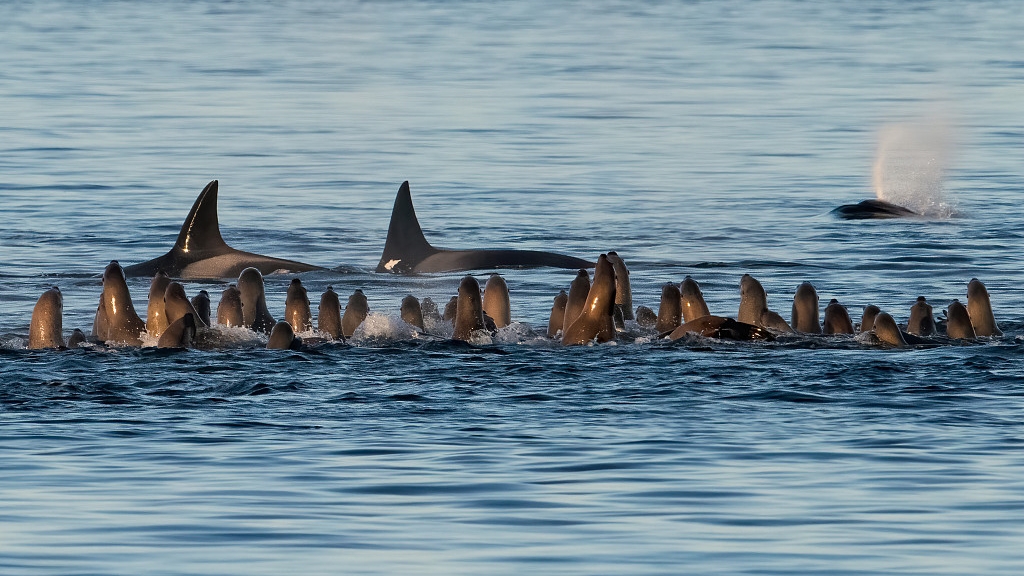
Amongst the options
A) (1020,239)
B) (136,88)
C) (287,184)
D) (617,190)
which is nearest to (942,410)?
(1020,239)

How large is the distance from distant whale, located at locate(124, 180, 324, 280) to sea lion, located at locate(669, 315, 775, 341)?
835cm

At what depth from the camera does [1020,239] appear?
2595 cm

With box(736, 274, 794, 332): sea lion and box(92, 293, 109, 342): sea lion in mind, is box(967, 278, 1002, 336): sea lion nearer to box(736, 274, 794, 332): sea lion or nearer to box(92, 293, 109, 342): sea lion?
box(736, 274, 794, 332): sea lion

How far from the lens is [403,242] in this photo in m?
23.1

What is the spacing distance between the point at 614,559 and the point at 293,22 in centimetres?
9018

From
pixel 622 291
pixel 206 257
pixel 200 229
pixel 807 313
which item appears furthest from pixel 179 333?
pixel 200 229

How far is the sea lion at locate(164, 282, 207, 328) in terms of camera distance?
14664mm

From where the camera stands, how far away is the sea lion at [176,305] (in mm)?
14664

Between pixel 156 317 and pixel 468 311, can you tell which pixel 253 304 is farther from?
pixel 468 311

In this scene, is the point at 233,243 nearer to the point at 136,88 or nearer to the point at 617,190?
the point at 617,190

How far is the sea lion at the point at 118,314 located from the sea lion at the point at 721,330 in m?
4.00

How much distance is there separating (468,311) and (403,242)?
834cm

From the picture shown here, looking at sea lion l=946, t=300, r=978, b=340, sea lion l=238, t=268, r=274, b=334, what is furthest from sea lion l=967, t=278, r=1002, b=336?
sea lion l=238, t=268, r=274, b=334

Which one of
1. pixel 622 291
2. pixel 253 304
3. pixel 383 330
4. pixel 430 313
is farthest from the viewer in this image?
pixel 430 313
